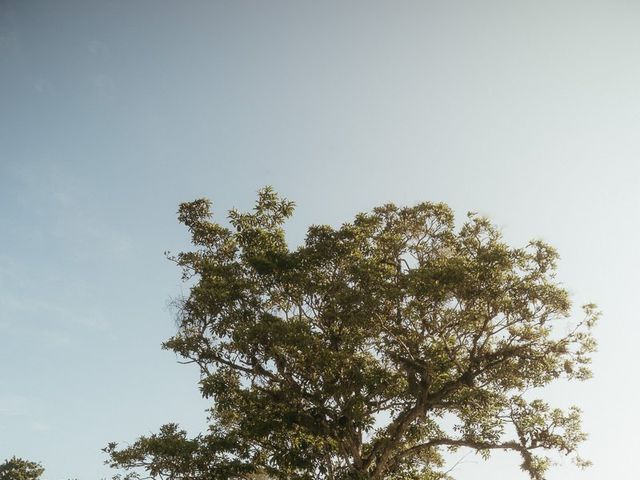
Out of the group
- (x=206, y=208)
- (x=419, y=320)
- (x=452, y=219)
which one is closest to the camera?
(x=419, y=320)

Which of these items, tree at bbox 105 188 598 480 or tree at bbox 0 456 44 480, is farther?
tree at bbox 0 456 44 480

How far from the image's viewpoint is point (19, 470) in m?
35.5

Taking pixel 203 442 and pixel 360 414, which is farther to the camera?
pixel 203 442

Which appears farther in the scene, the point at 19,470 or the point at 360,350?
the point at 19,470

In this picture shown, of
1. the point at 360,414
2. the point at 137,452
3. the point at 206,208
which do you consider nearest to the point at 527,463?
the point at 360,414

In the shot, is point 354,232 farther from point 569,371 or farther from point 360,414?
point 569,371

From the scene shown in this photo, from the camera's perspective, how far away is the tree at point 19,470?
35000 millimetres

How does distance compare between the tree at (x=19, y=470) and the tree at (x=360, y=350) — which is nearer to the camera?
the tree at (x=360, y=350)

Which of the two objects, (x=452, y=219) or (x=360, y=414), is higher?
(x=452, y=219)

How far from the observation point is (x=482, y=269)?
1320cm

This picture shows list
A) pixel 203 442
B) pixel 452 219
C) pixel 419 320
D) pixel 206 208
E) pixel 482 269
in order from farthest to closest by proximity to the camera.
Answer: pixel 206 208 → pixel 452 219 → pixel 203 442 → pixel 419 320 → pixel 482 269

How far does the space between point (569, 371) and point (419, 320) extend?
5.21m

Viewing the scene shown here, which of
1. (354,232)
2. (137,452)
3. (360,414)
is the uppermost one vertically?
(354,232)

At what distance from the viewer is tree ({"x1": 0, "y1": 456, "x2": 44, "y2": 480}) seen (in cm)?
3500
